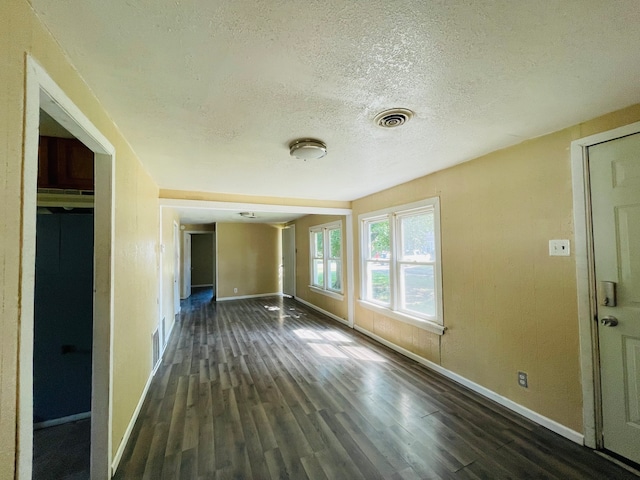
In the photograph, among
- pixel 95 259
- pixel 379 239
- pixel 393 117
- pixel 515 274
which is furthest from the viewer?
pixel 379 239

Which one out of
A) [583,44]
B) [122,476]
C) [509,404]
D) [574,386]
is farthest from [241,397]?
[583,44]

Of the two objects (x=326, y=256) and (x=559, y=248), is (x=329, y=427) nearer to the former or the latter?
(x=559, y=248)

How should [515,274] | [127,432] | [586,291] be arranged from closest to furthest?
[586,291], [127,432], [515,274]

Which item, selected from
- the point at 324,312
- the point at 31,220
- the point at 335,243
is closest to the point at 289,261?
the point at 324,312

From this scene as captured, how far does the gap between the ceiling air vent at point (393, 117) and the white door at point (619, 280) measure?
131cm

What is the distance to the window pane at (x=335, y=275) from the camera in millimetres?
5195

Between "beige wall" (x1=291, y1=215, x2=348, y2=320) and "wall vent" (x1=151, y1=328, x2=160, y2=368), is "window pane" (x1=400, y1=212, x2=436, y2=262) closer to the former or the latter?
"beige wall" (x1=291, y1=215, x2=348, y2=320)

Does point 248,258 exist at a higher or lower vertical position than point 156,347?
higher

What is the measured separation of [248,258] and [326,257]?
2.95 m

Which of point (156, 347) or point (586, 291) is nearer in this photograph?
point (586, 291)

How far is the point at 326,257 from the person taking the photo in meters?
5.66

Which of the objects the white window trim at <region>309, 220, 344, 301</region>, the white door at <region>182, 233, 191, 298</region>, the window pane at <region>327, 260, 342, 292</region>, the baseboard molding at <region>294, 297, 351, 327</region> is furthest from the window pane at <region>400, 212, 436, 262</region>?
the white door at <region>182, 233, 191, 298</region>

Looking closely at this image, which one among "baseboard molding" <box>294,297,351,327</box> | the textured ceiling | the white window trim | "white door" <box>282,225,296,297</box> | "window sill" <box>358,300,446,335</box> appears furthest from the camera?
"white door" <box>282,225,296,297</box>

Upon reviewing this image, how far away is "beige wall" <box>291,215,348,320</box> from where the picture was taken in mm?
4891
